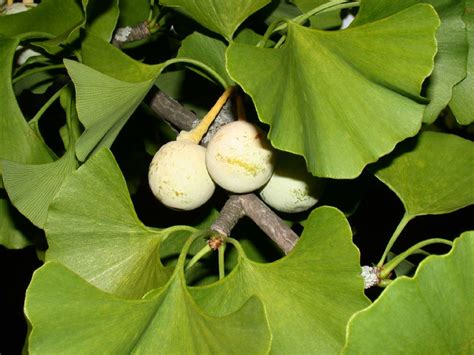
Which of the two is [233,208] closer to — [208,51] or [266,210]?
[266,210]

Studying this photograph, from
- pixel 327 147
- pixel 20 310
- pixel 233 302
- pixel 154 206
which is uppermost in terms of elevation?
pixel 327 147

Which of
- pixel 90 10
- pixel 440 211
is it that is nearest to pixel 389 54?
pixel 440 211

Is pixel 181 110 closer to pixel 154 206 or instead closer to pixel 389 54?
pixel 154 206

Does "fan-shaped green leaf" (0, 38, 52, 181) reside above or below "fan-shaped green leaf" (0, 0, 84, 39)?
below

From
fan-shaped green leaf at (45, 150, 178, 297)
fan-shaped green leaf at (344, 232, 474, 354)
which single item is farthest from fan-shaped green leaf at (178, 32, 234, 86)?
fan-shaped green leaf at (344, 232, 474, 354)

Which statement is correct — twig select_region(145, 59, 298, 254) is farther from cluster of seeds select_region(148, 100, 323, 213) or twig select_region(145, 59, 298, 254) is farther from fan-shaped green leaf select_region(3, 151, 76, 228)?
fan-shaped green leaf select_region(3, 151, 76, 228)
